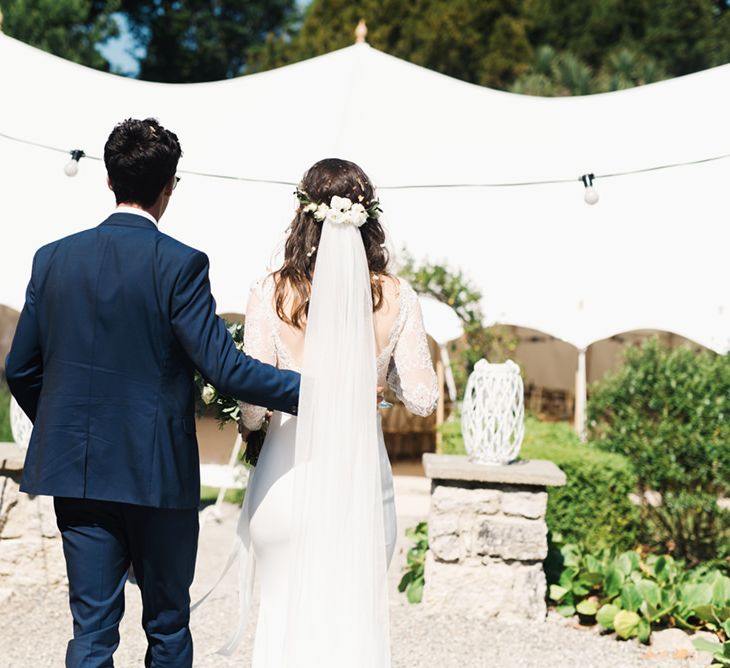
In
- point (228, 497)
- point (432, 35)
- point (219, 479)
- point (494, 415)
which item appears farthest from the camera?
point (432, 35)

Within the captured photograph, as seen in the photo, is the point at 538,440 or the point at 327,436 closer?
the point at 327,436

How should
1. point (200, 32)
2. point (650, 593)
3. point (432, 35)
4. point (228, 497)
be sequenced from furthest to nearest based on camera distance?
1. point (200, 32)
2. point (432, 35)
3. point (228, 497)
4. point (650, 593)

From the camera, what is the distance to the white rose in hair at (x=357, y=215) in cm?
265

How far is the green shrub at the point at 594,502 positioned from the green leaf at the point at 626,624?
1141 millimetres

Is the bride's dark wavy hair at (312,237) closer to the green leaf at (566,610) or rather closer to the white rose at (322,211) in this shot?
the white rose at (322,211)

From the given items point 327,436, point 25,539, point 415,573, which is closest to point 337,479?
point 327,436

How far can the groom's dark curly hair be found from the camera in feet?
7.80

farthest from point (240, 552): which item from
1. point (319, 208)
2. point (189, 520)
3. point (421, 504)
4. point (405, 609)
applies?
point (421, 504)

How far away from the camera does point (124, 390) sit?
236 cm

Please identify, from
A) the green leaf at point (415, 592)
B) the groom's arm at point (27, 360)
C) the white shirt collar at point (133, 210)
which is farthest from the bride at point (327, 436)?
the green leaf at point (415, 592)

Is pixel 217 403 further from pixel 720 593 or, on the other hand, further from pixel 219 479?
pixel 219 479

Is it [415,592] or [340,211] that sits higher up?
[340,211]

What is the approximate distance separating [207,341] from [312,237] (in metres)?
0.51

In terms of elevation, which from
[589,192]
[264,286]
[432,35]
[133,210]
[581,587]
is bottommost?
[581,587]
